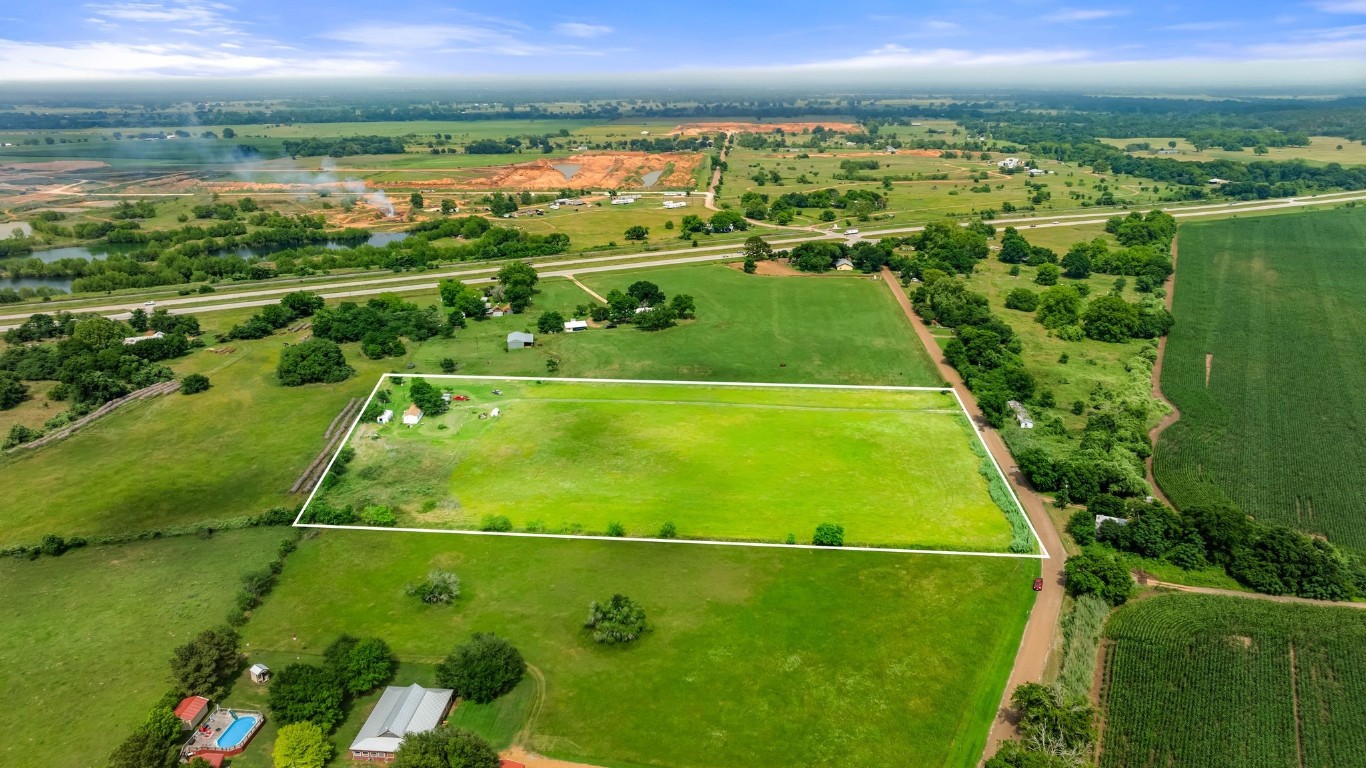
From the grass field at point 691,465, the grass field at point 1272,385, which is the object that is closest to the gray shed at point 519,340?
the grass field at point 691,465

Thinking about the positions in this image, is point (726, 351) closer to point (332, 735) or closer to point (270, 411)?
point (270, 411)

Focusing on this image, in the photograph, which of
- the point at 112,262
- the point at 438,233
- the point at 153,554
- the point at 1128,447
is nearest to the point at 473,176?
the point at 438,233

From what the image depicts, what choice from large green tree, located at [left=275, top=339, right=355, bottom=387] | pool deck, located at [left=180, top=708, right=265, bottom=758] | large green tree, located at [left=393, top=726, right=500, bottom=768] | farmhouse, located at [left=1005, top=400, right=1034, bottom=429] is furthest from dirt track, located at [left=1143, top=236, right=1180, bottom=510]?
large green tree, located at [left=275, top=339, right=355, bottom=387]

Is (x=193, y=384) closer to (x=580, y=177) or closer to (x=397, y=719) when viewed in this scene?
(x=397, y=719)

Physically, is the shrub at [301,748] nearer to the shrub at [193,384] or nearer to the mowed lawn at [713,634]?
the mowed lawn at [713,634]

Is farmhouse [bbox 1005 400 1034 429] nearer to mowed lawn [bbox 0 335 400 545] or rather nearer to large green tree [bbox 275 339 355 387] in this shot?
mowed lawn [bbox 0 335 400 545]

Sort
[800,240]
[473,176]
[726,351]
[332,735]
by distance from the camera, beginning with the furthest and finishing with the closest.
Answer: [473,176] → [800,240] → [726,351] → [332,735]

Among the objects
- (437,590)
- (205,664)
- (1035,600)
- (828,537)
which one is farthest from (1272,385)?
(205,664)
